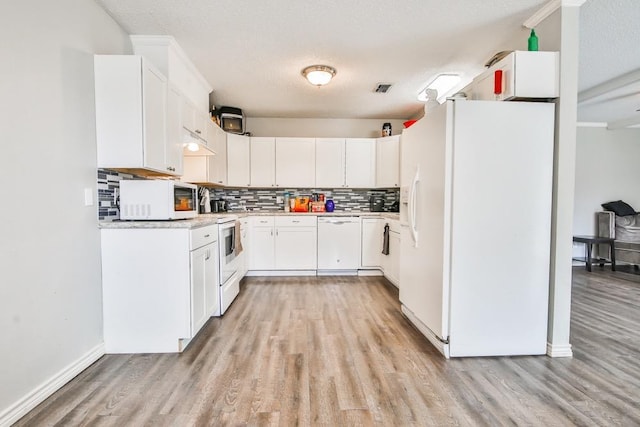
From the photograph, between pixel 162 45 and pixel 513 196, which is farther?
pixel 162 45

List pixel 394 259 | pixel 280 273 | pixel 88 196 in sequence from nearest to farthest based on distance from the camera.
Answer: pixel 88 196 < pixel 394 259 < pixel 280 273

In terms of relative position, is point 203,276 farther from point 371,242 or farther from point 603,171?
point 603,171

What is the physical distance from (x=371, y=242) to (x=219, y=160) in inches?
95.7

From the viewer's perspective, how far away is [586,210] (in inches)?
209

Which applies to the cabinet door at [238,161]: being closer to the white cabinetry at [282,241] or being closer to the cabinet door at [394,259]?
the white cabinetry at [282,241]

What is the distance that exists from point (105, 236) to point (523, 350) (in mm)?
3014

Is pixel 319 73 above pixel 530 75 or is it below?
above

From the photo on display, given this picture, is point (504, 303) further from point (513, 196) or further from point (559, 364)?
point (513, 196)

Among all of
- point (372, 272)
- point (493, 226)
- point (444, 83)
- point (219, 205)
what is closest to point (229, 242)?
point (219, 205)

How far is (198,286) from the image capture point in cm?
231

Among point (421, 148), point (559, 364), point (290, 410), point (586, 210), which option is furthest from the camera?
point (586, 210)

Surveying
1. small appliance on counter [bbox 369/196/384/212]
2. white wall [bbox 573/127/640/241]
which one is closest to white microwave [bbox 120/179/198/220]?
small appliance on counter [bbox 369/196/384/212]

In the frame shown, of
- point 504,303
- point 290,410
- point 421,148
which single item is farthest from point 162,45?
point 504,303

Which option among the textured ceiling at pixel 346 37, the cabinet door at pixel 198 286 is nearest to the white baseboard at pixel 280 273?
the cabinet door at pixel 198 286
